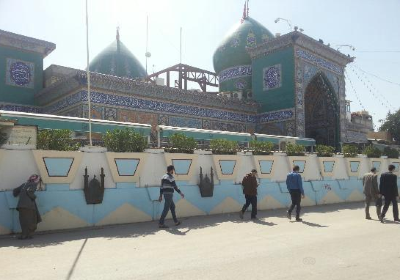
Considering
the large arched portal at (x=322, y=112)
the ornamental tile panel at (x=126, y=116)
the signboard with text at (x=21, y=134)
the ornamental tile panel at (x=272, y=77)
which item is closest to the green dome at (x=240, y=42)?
the ornamental tile panel at (x=272, y=77)

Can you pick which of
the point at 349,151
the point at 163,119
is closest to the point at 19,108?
the point at 163,119

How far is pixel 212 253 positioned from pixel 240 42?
23.6 meters

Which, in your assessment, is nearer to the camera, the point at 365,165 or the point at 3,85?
the point at 365,165

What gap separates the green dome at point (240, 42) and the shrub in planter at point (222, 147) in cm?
1646

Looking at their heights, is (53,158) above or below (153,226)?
above

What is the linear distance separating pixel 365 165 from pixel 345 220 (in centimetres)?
781

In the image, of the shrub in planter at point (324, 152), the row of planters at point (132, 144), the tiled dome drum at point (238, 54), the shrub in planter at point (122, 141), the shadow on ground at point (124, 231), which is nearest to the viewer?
the shadow on ground at point (124, 231)

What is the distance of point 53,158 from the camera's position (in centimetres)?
778

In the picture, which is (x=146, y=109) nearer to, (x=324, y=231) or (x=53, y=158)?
(x=53, y=158)

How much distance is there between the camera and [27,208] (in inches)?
267

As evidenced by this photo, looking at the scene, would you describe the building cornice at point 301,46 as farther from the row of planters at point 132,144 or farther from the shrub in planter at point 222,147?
the shrub in planter at point 222,147

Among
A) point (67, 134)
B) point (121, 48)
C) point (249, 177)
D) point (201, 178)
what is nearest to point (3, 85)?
point (121, 48)

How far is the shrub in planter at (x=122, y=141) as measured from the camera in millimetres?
8938

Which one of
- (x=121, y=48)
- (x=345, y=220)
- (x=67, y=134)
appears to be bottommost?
(x=345, y=220)
